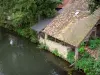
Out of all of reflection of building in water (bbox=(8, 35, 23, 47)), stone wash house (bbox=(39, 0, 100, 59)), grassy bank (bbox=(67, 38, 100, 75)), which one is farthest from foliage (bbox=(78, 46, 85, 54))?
reflection of building in water (bbox=(8, 35, 23, 47))

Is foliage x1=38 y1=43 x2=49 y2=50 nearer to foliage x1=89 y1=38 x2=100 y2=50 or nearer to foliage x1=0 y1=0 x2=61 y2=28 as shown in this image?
foliage x1=0 y1=0 x2=61 y2=28

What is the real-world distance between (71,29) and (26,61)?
17.1 ft

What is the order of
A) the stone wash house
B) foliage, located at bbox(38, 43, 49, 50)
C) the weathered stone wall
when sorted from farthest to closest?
1. foliage, located at bbox(38, 43, 49, 50)
2. the weathered stone wall
3. the stone wash house

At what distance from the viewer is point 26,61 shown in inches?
910

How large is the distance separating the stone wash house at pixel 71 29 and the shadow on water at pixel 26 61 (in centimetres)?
101

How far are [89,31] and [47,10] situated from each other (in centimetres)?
679

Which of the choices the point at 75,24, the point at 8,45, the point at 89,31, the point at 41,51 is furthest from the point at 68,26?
the point at 8,45

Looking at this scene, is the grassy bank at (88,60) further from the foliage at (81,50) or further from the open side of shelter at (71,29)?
the open side of shelter at (71,29)

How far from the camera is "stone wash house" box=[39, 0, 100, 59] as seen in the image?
2080cm

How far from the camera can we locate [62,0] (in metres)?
28.1

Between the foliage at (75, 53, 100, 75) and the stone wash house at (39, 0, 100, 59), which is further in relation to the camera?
the stone wash house at (39, 0, 100, 59)

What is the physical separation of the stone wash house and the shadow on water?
1013 millimetres

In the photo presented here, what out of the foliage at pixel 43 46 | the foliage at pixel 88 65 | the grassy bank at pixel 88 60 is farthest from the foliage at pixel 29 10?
the foliage at pixel 88 65

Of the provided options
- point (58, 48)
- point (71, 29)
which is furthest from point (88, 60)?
point (58, 48)
